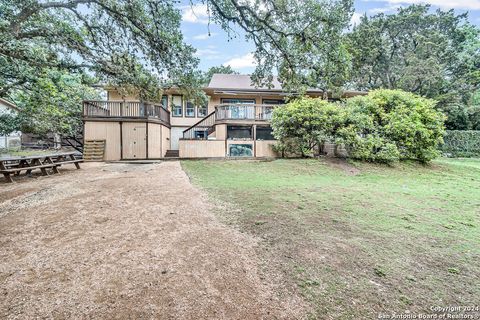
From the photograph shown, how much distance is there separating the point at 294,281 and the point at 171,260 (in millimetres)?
1483

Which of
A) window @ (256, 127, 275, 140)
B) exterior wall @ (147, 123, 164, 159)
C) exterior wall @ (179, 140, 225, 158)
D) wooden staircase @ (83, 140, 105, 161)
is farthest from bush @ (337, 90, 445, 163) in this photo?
wooden staircase @ (83, 140, 105, 161)

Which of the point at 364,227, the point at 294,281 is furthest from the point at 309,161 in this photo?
the point at 294,281

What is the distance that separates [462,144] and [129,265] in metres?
26.1

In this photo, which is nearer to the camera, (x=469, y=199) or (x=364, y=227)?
(x=364, y=227)

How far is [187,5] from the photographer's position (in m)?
5.77

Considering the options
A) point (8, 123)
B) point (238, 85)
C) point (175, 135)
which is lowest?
point (175, 135)

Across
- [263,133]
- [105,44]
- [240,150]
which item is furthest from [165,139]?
[105,44]

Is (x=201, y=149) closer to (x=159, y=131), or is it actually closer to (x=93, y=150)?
(x=159, y=131)

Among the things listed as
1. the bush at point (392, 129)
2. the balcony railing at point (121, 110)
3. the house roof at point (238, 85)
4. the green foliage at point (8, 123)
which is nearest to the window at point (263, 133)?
the house roof at point (238, 85)

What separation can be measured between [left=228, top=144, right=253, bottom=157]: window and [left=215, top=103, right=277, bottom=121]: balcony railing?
1.88m

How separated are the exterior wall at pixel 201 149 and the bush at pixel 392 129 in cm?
731

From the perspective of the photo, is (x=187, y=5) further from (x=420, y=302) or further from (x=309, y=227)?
(x=420, y=302)

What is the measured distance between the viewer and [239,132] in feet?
58.9

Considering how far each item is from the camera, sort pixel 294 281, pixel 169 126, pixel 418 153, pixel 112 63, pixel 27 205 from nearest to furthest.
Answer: pixel 294 281 → pixel 27 205 → pixel 112 63 → pixel 418 153 → pixel 169 126
